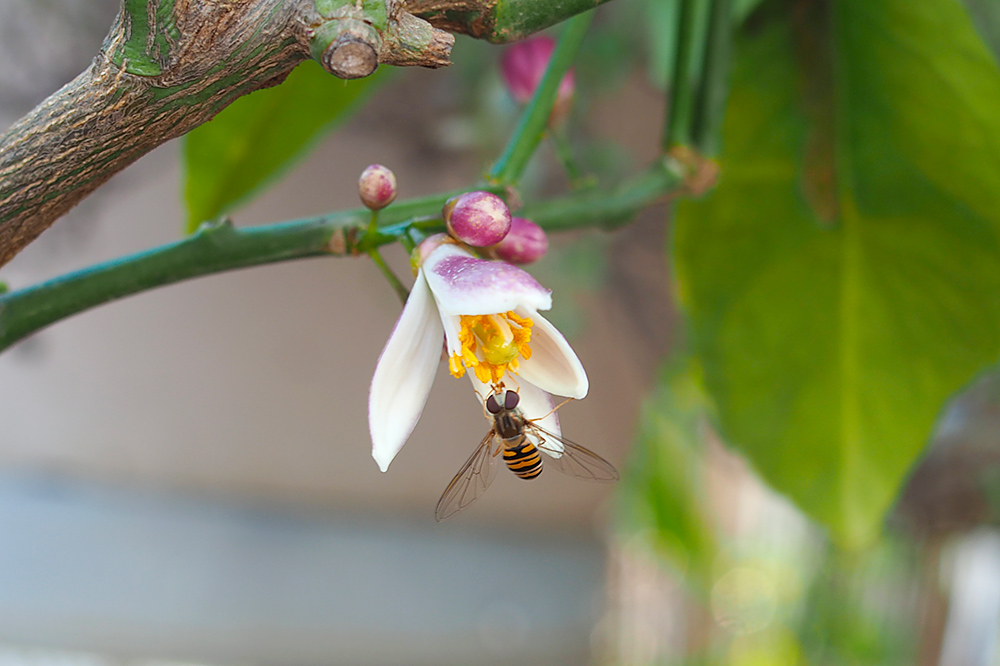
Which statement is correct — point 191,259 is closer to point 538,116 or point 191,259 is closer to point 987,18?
point 538,116

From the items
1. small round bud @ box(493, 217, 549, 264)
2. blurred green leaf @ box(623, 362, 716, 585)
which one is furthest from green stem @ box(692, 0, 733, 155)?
blurred green leaf @ box(623, 362, 716, 585)

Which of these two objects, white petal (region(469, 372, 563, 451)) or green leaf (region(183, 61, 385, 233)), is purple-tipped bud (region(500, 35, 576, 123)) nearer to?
green leaf (region(183, 61, 385, 233))

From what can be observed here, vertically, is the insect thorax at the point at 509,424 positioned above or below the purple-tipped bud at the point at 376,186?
below

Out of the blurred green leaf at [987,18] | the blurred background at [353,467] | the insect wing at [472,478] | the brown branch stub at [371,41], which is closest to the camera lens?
the brown branch stub at [371,41]

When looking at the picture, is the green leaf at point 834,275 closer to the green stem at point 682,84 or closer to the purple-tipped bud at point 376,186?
the green stem at point 682,84

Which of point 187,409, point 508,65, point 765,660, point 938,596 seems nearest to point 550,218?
point 508,65

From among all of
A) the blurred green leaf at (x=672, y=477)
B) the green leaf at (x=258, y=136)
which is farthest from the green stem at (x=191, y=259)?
the blurred green leaf at (x=672, y=477)
